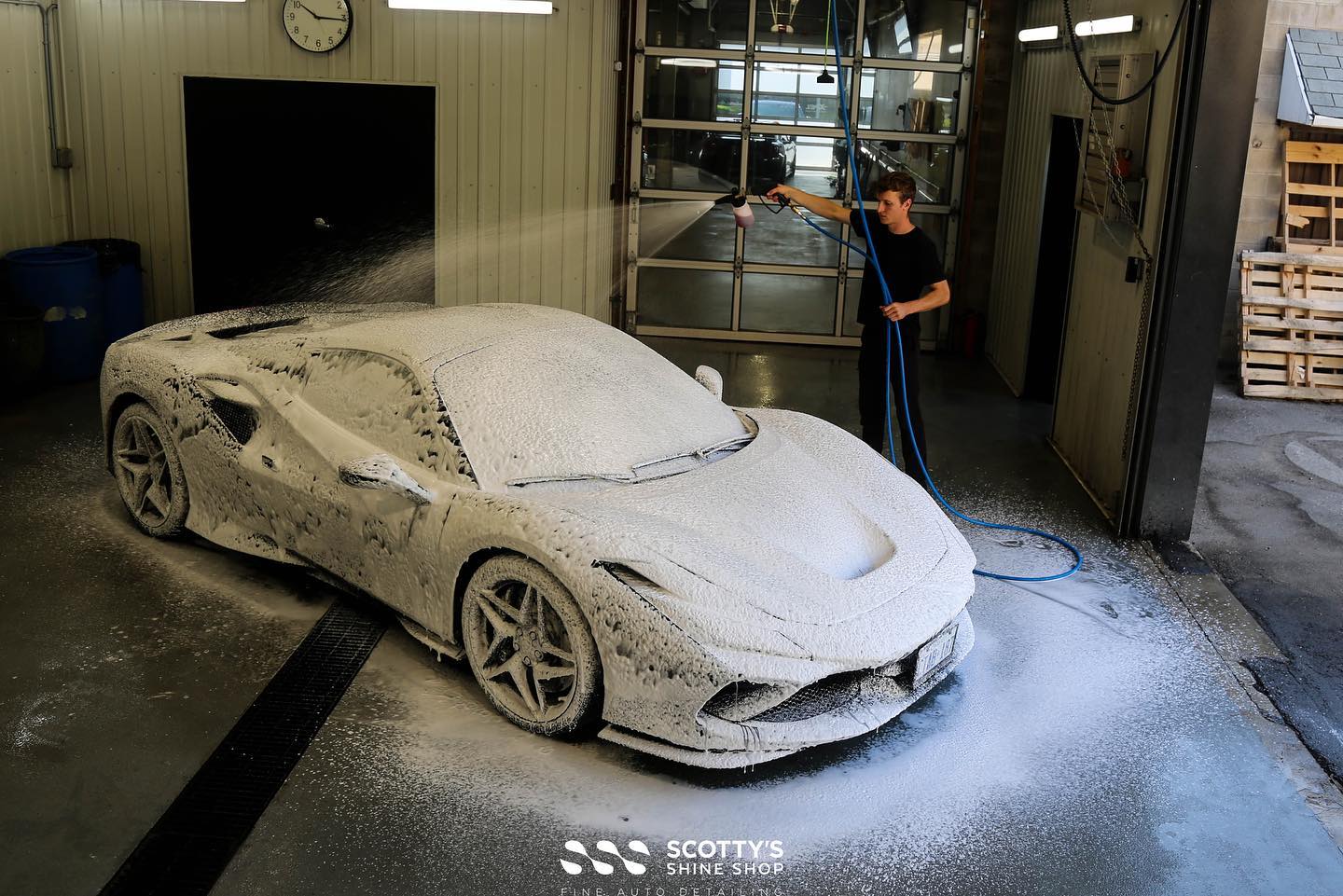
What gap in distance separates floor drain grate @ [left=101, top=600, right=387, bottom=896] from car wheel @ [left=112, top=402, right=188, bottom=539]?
1.03 metres

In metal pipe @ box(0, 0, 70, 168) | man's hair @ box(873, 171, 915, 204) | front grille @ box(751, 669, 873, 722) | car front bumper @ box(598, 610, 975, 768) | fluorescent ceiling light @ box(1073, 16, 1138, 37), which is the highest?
fluorescent ceiling light @ box(1073, 16, 1138, 37)

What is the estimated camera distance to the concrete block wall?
1057 centimetres

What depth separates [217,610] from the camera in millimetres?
5285

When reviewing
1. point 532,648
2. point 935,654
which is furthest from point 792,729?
point 532,648

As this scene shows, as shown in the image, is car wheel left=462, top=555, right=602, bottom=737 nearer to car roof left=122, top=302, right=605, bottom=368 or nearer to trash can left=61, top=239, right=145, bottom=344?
car roof left=122, top=302, right=605, bottom=368

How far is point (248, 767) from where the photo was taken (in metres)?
4.12

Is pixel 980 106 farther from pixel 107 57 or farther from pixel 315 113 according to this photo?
pixel 107 57

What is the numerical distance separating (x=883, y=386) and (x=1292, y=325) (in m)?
5.24

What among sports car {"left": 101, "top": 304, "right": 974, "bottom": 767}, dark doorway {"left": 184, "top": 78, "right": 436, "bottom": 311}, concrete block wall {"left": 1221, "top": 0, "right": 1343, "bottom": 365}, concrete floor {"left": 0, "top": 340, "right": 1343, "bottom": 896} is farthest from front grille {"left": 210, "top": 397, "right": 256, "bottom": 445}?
concrete block wall {"left": 1221, "top": 0, "right": 1343, "bottom": 365}

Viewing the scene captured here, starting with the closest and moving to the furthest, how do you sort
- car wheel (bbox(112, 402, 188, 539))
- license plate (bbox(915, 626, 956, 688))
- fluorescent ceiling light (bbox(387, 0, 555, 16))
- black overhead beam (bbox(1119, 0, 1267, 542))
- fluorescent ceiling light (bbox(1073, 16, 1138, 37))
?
license plate (bbox(915, 626, 956, 688)) < car wheel (bbox(112, 402, 188, 539)) < black overhead beam (bbox(1119, 0, 1267, 542)) < fluorescent ceiling light (bbox(1073, 16, 1138, 37)) < fluorescent ceiling light (bbox(387, 0, 555, 16))

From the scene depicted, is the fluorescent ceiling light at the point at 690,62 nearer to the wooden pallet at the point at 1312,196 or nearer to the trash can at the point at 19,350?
the wooden pallet at the point at 1312,196

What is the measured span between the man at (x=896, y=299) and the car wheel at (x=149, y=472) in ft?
11.2

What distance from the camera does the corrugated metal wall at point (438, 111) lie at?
33.3 feet

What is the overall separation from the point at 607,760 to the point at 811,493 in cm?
128
